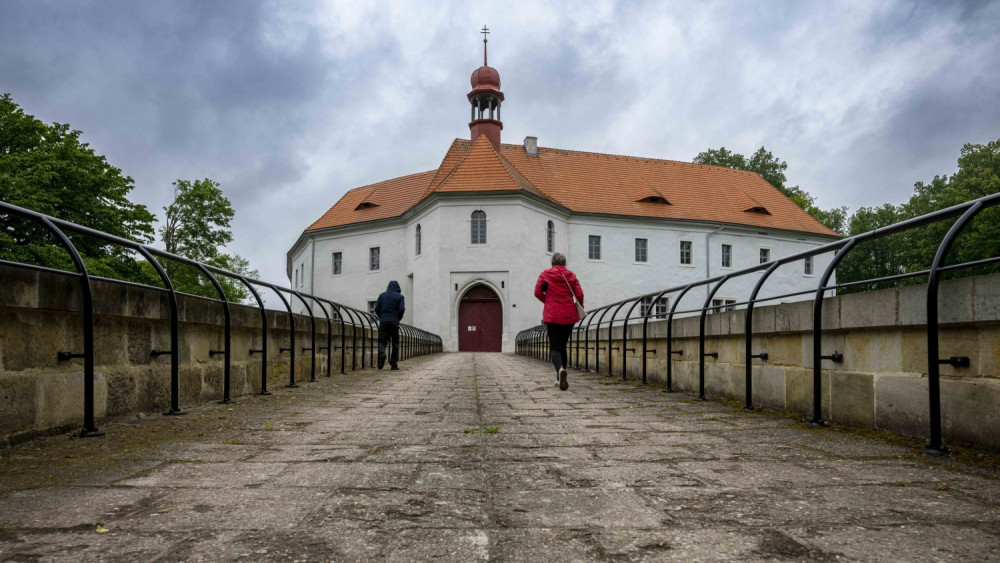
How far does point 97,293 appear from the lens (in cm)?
443

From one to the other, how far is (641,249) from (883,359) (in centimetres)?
3740

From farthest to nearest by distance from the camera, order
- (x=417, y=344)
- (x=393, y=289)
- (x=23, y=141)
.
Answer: (x=23, y=141), (x=417, y=344), (x=393, y=289)

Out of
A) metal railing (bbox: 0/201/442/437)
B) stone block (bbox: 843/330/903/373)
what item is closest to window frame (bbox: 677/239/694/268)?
metal railing (bbox: 0/201/442/437)

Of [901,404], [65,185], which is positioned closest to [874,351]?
[901,404]

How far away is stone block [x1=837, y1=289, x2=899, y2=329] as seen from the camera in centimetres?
431

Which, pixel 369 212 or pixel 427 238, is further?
pixel 369 212

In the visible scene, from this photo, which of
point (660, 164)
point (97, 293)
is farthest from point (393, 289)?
point (660, 164)

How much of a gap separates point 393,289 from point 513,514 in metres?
12.2

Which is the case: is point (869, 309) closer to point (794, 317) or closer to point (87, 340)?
point (794, 317)

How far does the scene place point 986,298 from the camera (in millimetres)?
3533

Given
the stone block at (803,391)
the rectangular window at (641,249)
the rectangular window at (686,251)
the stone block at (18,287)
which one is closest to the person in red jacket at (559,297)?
the stone block at (803,391)

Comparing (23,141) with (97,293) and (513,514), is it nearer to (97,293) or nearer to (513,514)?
(97,293)

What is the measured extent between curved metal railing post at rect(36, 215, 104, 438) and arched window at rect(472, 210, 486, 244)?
31867mm

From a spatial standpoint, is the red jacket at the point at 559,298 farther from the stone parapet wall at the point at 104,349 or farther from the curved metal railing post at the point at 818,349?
the curved metal railing post at the point at 818,349
